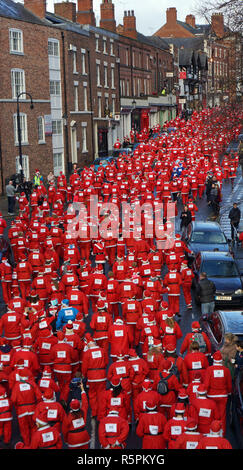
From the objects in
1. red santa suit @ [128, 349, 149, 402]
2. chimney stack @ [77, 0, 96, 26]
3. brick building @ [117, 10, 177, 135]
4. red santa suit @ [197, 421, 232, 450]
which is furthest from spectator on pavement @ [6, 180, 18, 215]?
brick building @ [117, 10, 177, 135]

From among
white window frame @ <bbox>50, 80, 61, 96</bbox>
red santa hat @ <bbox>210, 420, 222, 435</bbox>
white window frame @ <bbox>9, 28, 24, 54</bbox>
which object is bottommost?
red santa hat @ <bbox>210, 420, 222, 435</bbox>

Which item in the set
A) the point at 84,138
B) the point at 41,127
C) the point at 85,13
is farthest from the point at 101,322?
the point at 85,13

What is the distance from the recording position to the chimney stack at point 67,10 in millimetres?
50569

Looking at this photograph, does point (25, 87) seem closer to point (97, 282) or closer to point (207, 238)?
point (207, 238)

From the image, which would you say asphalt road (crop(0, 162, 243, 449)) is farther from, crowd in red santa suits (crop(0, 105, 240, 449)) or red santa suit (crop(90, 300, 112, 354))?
red santa suit (crop(90, 300, 112, 354))

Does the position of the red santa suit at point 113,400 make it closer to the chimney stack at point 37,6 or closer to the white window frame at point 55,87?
the white window frame at point 55,87

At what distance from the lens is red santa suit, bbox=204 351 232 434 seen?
9.39m

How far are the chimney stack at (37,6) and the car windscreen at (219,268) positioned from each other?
3257 centimetres

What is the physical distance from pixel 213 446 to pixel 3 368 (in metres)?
4.58

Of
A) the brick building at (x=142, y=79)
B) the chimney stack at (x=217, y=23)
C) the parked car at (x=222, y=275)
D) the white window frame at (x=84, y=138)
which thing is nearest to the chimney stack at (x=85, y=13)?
the brick building at (x=142, y=79)

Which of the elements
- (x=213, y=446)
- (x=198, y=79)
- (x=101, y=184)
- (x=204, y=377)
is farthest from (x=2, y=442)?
(x=198, y=79)

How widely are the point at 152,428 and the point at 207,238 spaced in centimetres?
1251

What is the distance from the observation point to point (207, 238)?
2003 cm

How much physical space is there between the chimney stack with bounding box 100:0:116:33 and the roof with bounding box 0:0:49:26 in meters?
15.5
